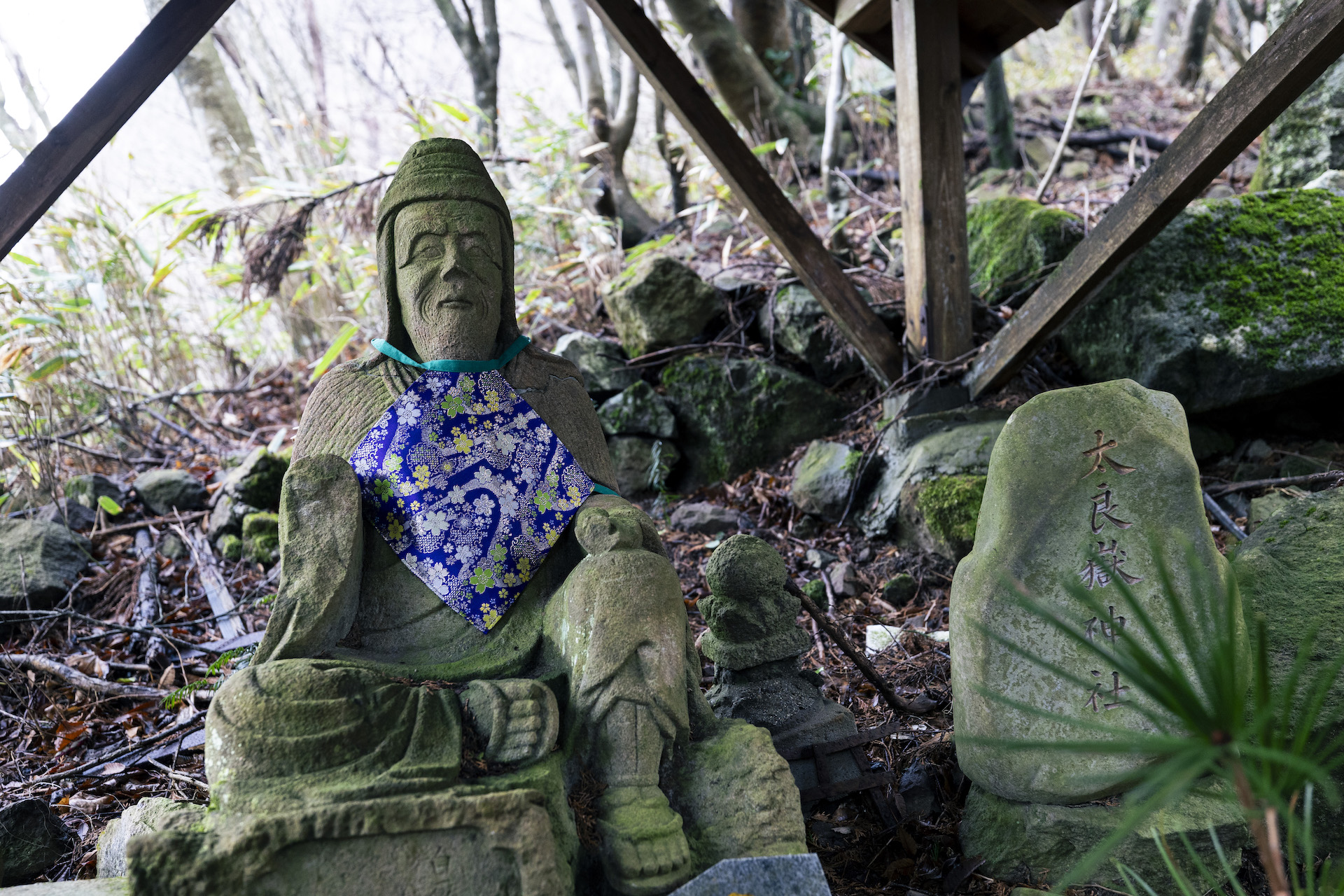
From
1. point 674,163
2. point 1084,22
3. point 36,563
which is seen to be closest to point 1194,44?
point 1084,22

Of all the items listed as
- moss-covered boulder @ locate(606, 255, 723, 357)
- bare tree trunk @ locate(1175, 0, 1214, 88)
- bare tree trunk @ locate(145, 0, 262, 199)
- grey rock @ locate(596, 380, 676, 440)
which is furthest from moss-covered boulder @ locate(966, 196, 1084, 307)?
bare tree trunk @ locate(1175, 0, 1214, 88)

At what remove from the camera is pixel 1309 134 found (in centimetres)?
555

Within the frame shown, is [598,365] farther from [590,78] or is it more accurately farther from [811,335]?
[590,78]

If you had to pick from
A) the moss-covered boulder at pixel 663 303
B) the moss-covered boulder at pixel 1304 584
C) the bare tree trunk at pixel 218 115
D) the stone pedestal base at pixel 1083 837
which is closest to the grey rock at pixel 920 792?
the stone pedestal base at pixel 1083 837

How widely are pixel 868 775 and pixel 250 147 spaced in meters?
7.49

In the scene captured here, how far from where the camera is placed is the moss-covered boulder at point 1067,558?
2350 millimetres

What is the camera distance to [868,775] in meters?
2.74

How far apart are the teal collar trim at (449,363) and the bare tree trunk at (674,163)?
422cm

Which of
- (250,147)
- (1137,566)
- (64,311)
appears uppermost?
(250,147)

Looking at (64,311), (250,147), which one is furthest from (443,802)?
(250,147)

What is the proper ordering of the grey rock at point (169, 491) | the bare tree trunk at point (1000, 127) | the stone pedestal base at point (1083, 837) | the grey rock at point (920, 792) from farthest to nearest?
the bare tree trunk at point (1000, 127), the grey rock at point (169, 491), the grey rock at point (920, 792), the stone pedestal base at point (1083, 837)

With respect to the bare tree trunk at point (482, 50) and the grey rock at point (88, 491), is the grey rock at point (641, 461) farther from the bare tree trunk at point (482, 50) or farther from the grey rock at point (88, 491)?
the bare tree trunk at point (482, 50)

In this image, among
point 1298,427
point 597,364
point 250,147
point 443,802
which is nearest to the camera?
point 443,802

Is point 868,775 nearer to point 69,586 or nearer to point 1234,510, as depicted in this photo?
point 1234,510
